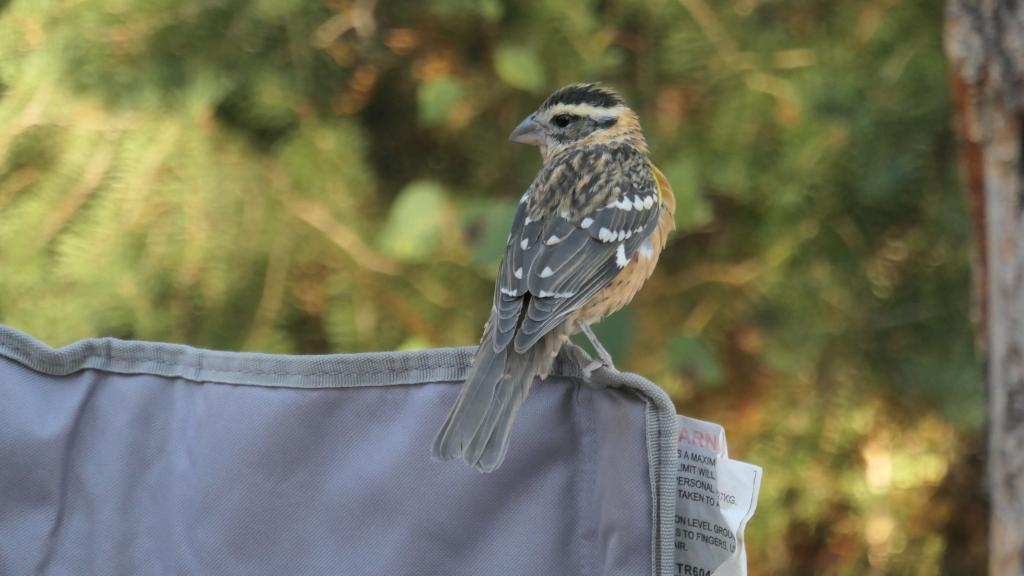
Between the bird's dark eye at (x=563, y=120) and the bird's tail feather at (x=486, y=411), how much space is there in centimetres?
93

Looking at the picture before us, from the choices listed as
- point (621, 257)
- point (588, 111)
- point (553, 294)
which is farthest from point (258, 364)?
point (588, 111)

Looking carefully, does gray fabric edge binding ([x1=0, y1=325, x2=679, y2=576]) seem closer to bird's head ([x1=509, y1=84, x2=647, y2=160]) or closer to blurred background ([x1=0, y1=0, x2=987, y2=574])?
bird's head ([x1=509, y1=84, x2=647, y2=160])

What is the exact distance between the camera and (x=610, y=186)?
1.88 m

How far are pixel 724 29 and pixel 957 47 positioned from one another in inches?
27.8

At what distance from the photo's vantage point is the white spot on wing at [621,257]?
1.71 m

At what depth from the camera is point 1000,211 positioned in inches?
85.3

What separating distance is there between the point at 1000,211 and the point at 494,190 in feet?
3.97

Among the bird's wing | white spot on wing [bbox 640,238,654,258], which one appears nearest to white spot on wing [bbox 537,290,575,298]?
the bird's wing

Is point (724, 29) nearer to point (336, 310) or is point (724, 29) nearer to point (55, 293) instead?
point (336, 310)

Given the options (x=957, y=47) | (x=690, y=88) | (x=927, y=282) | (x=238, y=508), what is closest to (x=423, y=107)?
(x=690, y=88)

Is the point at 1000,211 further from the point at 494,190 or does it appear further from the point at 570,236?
the point at 494,190

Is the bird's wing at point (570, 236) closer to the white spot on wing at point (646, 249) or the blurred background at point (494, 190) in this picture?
the white spot on wing at point (646, 249)

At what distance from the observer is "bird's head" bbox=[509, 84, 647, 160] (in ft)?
6.93

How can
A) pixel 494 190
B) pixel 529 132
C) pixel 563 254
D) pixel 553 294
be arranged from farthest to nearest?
pixel 494 190 → pixel 529 132 → pixel 563 254 → pixel 553 294
